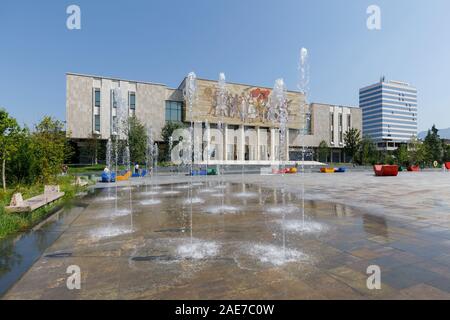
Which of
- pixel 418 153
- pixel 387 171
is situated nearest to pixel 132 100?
pixel 387 171

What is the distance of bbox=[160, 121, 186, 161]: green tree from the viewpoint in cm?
4664

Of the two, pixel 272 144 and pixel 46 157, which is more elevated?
pixel 272 144

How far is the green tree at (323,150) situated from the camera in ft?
210

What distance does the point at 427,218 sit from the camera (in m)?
6.88

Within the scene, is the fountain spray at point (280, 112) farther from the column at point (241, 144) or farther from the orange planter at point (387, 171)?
the orange planter at point (387, 171)

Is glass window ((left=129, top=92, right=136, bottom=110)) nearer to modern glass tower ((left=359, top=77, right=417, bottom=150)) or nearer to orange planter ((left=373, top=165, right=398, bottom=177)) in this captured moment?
orange planter ((left=373, top=165, right=398, bottom=177))

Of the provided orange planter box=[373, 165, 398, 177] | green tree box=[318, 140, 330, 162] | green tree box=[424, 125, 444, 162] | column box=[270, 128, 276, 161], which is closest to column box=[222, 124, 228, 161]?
column box=[270, 128, 276, 161]

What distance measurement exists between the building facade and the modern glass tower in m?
76.4

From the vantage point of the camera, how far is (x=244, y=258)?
4133 mm

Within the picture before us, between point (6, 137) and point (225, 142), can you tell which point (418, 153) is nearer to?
point (225, 142)

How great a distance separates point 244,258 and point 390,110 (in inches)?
6219

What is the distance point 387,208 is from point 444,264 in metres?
5.02
